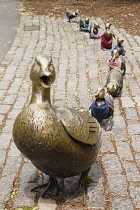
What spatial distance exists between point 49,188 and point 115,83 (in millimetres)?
3575

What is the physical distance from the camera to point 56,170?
13.1 ft

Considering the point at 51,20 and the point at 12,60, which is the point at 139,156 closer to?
the point at 12,60

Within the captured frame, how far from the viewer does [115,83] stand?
7570 millimetres

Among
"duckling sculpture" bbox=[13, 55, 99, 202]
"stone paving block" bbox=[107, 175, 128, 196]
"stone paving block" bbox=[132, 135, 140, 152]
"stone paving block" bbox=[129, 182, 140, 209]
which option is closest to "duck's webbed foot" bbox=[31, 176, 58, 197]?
"duckling sculpture" bbox=[13, 55, 99, 202]

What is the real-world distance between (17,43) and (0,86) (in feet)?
13.2

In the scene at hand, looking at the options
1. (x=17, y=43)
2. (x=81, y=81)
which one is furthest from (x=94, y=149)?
(x=17, y=43)

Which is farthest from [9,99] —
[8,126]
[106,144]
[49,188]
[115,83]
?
[49,188]

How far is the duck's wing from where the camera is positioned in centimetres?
381

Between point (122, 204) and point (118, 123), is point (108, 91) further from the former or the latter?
point (122, 204)

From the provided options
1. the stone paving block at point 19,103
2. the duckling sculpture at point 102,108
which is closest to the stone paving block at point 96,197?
the duckling sculpture at point 102,108

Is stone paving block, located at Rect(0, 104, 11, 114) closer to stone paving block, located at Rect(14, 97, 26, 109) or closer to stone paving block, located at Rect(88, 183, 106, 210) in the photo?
stone paving block, located at Rect(14, 97, 26, 109)

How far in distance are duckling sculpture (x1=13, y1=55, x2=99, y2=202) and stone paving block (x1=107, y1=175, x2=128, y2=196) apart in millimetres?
926

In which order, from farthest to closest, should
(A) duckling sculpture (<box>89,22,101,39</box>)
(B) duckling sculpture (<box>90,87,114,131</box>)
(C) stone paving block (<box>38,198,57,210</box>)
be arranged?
(A) duckling sculpture (<box>89,22,101,39</box>) → (B) duckling sculpture (<box>90,87,114,131</box>) → (C) stone paving block (<box>38,198,57,210</box>)

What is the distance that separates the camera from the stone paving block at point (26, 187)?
449 centimetres
